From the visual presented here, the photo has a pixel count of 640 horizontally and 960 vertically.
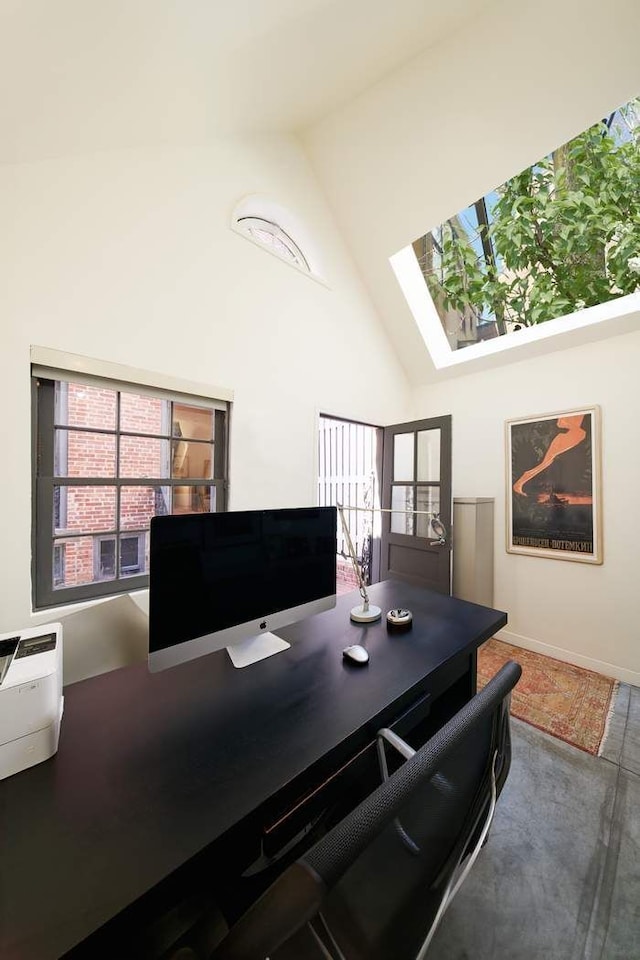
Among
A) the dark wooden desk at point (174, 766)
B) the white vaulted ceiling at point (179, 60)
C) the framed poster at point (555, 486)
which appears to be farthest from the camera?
the framed poster at point (555, 486)

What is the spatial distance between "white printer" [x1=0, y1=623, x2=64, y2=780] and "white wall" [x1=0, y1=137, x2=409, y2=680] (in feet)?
2.83

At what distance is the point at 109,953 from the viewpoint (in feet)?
1.69

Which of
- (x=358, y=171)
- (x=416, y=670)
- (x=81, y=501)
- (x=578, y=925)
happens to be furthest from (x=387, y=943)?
(x=358, y=171)

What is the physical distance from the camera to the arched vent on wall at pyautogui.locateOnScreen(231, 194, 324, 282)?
230cm

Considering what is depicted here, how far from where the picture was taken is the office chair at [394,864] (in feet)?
1.15

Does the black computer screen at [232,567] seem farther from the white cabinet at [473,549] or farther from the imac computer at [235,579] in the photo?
the white cabinet at [473,549]

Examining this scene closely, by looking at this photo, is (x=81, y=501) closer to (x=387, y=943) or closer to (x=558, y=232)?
(x=387, y=943)

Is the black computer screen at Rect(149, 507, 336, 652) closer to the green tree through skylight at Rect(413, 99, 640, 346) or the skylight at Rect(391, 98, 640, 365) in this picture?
→ the skylight at Rect(391, 98, 640, 365)

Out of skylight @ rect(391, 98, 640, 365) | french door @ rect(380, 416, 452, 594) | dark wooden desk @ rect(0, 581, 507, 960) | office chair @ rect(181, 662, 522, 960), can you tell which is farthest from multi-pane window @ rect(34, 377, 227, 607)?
skylight @ rect(391, 98, 640, 365)

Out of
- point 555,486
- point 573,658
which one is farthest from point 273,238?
point 573,658

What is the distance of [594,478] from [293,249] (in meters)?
2.84

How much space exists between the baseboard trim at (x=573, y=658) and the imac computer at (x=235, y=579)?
2375 mm

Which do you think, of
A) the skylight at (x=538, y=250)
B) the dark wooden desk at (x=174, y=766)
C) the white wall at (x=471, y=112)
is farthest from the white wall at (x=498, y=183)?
the dark wooden desk at (x=174, y=766)

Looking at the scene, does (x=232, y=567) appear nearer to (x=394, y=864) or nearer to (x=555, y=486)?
(x=394, y=864)
